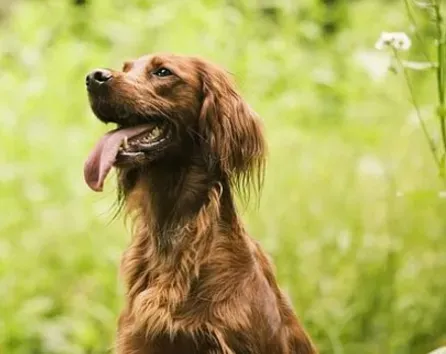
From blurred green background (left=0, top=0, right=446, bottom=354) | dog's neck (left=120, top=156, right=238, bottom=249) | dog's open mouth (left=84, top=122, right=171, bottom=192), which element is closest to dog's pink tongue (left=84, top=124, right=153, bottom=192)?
dog's open mouth (left=84, top=122, right=171, bottom=192)

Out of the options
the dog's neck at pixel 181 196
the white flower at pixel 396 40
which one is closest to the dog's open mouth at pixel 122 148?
the dog's neck at pixel 181 196

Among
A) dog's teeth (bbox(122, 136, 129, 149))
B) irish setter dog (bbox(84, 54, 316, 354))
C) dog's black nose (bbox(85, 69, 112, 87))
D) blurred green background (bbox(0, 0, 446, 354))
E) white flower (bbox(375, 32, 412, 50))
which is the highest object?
dog's black nose (bbox(85, 69, 112, 87))

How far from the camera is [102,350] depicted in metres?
5.94

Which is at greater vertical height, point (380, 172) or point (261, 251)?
point (261, 251)

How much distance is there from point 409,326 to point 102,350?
1510 mm

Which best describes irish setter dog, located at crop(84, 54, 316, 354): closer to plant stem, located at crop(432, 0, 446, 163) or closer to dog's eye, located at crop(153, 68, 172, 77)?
dog's eye, located at crop(153, 68, 172, 77)

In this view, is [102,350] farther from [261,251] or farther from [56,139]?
[261,251]

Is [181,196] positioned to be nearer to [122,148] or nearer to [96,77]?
[122,148]

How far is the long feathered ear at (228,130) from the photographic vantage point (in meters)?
3.82

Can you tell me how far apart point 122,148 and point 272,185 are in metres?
2.68

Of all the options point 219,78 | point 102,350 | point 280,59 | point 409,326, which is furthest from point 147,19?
point 219,78

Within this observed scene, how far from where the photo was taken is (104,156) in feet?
12.1

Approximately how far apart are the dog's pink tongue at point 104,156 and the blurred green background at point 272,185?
3.86 feet

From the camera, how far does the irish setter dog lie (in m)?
3.69
